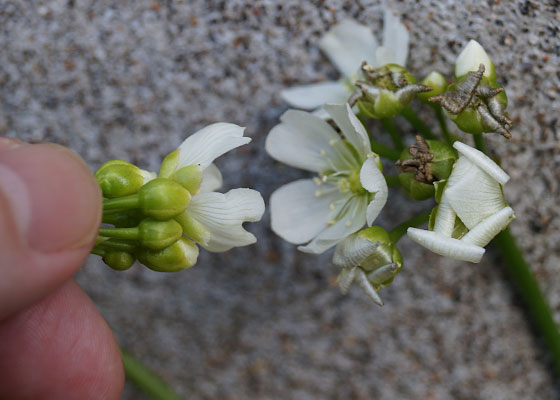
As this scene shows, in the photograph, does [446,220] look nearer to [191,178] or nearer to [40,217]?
[191,178]

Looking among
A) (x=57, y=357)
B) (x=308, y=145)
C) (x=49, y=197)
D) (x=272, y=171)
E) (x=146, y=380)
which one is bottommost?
(x=146, y=380)

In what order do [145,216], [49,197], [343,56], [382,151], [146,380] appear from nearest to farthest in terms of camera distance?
[49,197], [145,216], [382,151], [343,56], [146,380]

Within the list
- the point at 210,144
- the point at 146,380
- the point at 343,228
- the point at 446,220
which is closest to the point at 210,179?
the point at 210,144

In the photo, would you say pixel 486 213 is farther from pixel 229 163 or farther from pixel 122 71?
pixel 122 71

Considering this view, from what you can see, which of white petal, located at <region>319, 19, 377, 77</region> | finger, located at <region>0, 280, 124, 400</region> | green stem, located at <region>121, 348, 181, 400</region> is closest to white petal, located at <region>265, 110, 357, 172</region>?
white petal, located at <region>319, 19, 377, 77</region>

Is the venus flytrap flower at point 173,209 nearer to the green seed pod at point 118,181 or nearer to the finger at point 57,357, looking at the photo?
the green seed pod at point 118,181

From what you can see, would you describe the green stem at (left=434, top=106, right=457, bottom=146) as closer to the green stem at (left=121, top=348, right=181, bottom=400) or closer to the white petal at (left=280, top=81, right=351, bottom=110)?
the white petal at (left=280, top=81, right=351, bottom=110)
